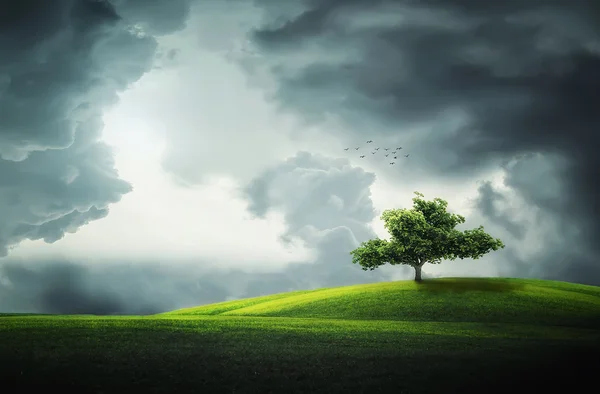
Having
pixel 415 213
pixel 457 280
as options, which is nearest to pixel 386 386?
pixel 415 213

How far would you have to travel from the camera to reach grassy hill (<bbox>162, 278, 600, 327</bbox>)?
53688mm

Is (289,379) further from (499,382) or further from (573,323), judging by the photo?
(573,323)

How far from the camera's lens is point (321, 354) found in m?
28.9

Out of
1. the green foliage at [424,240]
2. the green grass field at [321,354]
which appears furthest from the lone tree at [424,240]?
the green grass field at [321,354]

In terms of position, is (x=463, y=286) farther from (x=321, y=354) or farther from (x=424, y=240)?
(x=321, y=354)

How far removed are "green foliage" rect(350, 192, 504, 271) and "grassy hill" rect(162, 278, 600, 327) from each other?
4.61 metres

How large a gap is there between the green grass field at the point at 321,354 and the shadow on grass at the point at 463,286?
9.75 meters

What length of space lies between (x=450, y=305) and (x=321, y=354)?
34426 mm

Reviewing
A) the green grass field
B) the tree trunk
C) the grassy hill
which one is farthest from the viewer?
the tree trunk

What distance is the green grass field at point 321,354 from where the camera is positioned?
848 inches

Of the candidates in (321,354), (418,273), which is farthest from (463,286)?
(321,354)

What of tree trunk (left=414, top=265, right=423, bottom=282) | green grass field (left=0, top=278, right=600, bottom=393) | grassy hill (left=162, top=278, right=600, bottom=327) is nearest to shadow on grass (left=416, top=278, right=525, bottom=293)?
grassy hill (left=162, top=278, right=600, bottom=327)

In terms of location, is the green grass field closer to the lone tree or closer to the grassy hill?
the grassy hill

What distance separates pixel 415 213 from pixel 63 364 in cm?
5534
